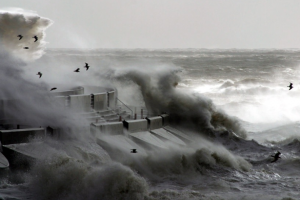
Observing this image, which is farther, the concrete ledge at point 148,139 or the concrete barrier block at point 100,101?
the concrete barrier block at point 100,101

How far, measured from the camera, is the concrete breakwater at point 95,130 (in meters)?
15.1

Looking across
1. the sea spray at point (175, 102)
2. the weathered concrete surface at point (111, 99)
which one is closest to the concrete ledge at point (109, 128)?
the weathered concrete surface at point (111, 99)

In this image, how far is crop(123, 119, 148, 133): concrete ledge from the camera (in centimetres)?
1803

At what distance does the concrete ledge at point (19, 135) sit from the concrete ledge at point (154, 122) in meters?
4.57

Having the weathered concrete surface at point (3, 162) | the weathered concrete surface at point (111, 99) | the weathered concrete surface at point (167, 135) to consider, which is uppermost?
the weathered concrete surface at point (111, 99)

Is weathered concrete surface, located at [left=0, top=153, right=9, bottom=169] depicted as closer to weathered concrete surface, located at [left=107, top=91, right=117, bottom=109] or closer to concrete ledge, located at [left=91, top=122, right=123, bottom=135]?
concrete ledge, located at [left=91, top=122, right=123, bottom=135]

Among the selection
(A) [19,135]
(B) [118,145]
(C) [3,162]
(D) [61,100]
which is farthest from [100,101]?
(C) [3,162]

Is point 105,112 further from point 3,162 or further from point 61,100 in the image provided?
point 3,162

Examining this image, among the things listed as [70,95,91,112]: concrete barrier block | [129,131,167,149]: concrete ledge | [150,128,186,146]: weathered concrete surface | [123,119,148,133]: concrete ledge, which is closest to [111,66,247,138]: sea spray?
[150,128,186,146]: weathered concrete surface

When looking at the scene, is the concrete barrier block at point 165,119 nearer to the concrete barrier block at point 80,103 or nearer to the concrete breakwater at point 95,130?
the concrete breakwater at point 95,130

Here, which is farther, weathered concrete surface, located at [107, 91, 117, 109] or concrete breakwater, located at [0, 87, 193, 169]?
weathered concrete surface, located at [107, 91, 117, 109]

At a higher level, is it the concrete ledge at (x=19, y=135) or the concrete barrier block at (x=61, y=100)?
the concrete barrier block at (x=61, y=100)

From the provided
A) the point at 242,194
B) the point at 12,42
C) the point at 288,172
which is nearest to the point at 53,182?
the point at 242,194

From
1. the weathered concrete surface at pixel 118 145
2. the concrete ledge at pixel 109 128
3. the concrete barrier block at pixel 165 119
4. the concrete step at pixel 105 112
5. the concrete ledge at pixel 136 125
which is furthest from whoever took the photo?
the concrete barrier block at pixel 165 119
